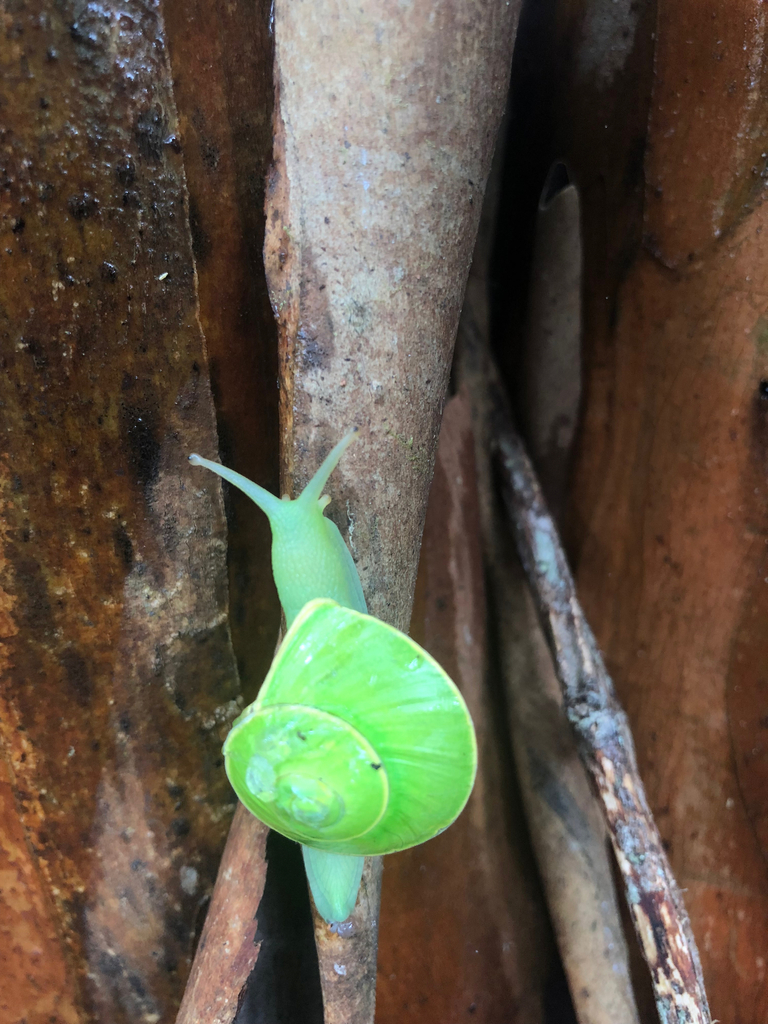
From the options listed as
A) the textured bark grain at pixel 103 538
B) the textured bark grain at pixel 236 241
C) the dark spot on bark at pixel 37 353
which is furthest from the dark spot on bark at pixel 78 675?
the dark spot on bark at pixel 37 353

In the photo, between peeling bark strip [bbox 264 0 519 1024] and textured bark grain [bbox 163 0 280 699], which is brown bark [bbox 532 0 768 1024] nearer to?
peeling bark strip [bbox 264 0 519 1024]

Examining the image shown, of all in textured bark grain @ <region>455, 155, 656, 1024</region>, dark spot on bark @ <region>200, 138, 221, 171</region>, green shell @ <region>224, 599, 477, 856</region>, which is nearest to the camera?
green shell @ <region>224, 599, 477, 856</region>

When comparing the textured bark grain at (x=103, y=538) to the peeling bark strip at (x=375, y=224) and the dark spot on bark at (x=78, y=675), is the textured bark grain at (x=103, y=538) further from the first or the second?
the peeling bark strip at (x=375, y=224)

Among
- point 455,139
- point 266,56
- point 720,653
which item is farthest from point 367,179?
point 720,653

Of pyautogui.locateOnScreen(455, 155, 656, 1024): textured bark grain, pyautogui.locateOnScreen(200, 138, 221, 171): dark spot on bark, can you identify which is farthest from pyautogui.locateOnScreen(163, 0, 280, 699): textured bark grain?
pyautogui.locateOnScreen(455, 155, 656, 1024): textured bark grain

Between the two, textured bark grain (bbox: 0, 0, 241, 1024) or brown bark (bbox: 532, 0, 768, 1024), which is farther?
brown bark (bbox: 532, 0, 768, 1024)

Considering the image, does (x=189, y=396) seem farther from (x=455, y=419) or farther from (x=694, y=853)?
(x=694, y=853)
